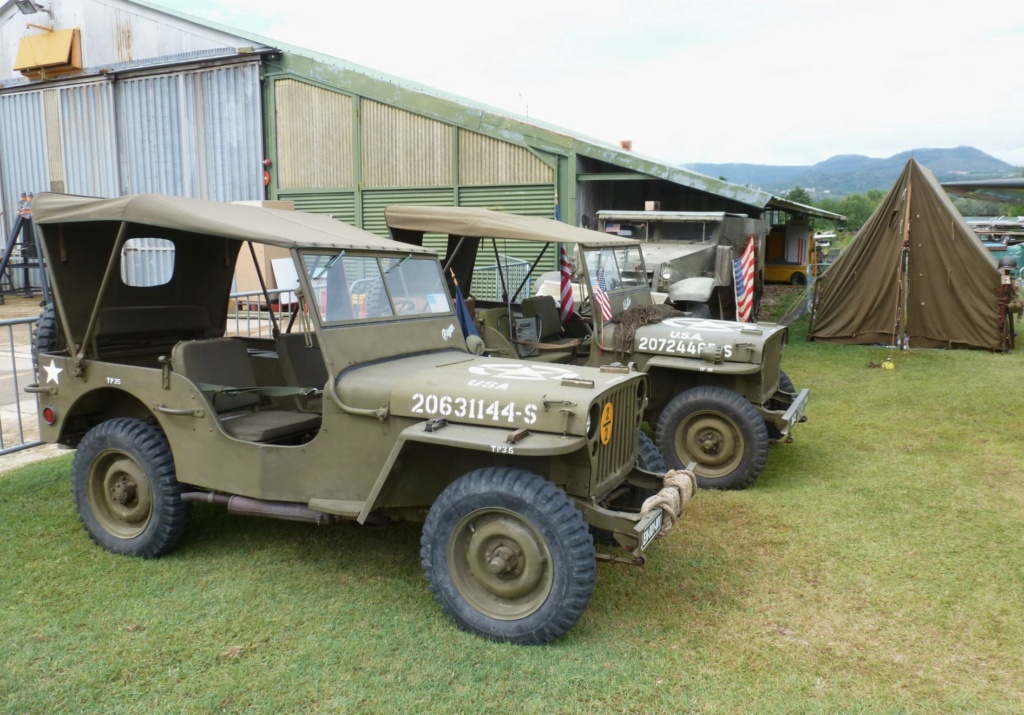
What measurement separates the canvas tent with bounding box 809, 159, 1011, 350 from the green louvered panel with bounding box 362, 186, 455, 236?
6395mm

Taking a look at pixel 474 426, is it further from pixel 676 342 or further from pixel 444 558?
pixel 676 342

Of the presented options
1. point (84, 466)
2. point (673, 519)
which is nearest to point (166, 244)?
point (84, 466)

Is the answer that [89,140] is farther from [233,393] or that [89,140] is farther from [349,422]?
[349,422]

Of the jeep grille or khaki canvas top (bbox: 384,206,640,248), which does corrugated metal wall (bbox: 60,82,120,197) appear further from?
the jeep grille

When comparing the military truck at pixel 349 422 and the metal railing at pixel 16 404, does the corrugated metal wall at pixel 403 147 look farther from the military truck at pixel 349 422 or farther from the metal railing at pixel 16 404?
the military truck at pixel 349 422

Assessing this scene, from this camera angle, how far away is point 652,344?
625 centimetres

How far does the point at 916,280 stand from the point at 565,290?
785 cm

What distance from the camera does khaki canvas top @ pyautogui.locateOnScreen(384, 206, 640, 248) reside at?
5.92m

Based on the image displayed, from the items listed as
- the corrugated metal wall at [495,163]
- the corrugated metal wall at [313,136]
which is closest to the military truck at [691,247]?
the corrugated metal wall at [495,163]

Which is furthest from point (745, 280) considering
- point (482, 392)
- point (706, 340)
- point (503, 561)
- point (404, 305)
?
point (503, 561)

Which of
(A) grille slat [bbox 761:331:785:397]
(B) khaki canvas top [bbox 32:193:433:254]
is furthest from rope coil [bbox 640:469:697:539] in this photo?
(A) grille slat [bbox 761:331:785:397]

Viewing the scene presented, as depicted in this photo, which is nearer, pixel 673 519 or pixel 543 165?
pixel 673 519

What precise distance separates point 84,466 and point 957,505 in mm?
5389

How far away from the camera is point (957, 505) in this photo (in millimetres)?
5355
